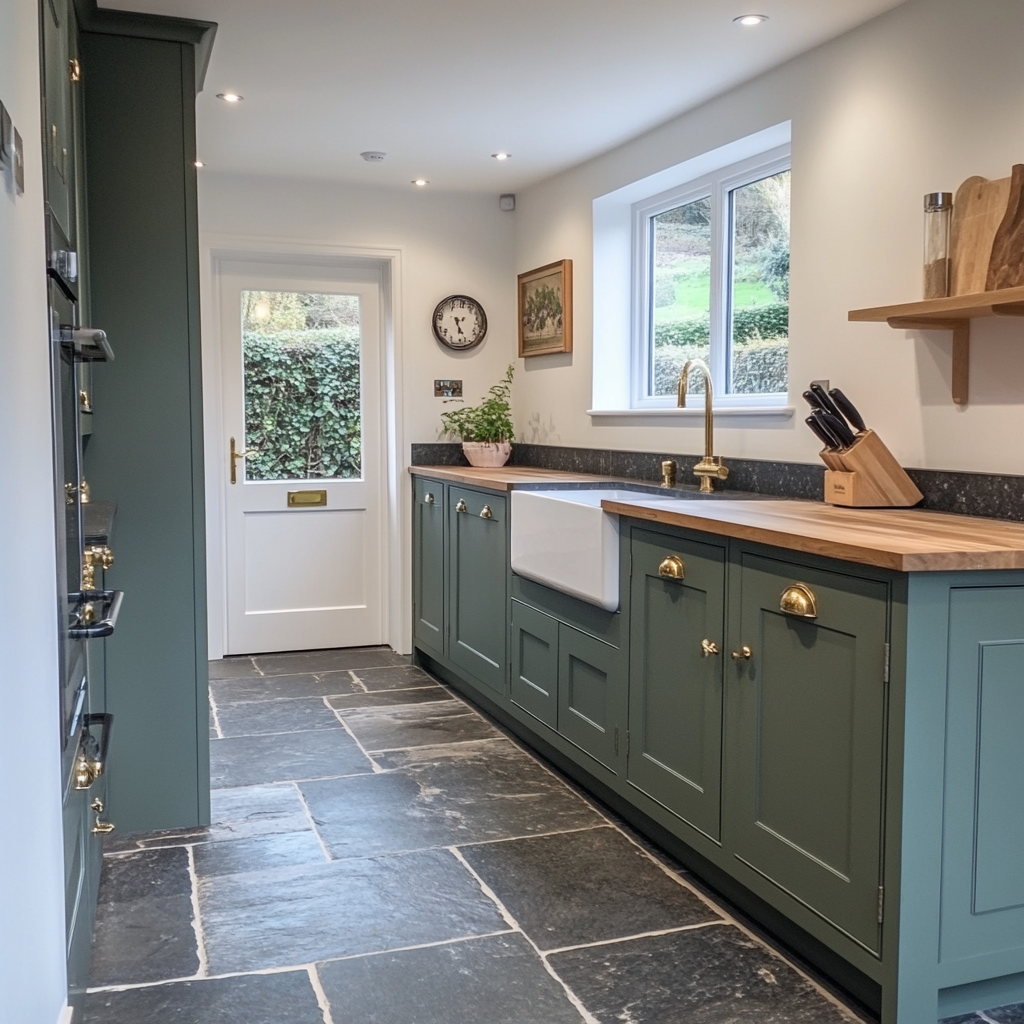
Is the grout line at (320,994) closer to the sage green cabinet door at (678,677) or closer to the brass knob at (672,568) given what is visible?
the sage green cabinet door at (678,677)

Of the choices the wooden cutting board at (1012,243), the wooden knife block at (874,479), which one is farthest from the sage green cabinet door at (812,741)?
the wooden cutting board at (1012,243)

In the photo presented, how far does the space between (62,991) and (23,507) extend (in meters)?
0.81

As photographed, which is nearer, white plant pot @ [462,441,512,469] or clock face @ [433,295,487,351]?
white plant pot @ [462,441,512,469]

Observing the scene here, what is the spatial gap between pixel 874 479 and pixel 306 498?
312 centimetres

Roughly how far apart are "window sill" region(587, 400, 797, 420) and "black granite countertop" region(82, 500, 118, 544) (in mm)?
1931

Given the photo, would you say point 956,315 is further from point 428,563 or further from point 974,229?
point 428,563

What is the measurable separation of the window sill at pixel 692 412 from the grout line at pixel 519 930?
160cm

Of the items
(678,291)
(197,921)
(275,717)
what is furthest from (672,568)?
(275,717)

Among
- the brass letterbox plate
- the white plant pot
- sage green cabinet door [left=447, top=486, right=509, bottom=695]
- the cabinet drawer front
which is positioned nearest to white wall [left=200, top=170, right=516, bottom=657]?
the white plant pot

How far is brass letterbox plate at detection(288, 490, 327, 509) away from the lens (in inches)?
204

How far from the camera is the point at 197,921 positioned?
241cm

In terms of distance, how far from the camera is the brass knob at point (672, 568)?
2.55m

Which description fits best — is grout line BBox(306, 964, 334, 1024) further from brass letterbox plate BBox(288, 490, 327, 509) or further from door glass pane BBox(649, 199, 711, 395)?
brass letterbox plate BBox(288, 490, 327, 509)

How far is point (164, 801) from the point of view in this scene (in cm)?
296
